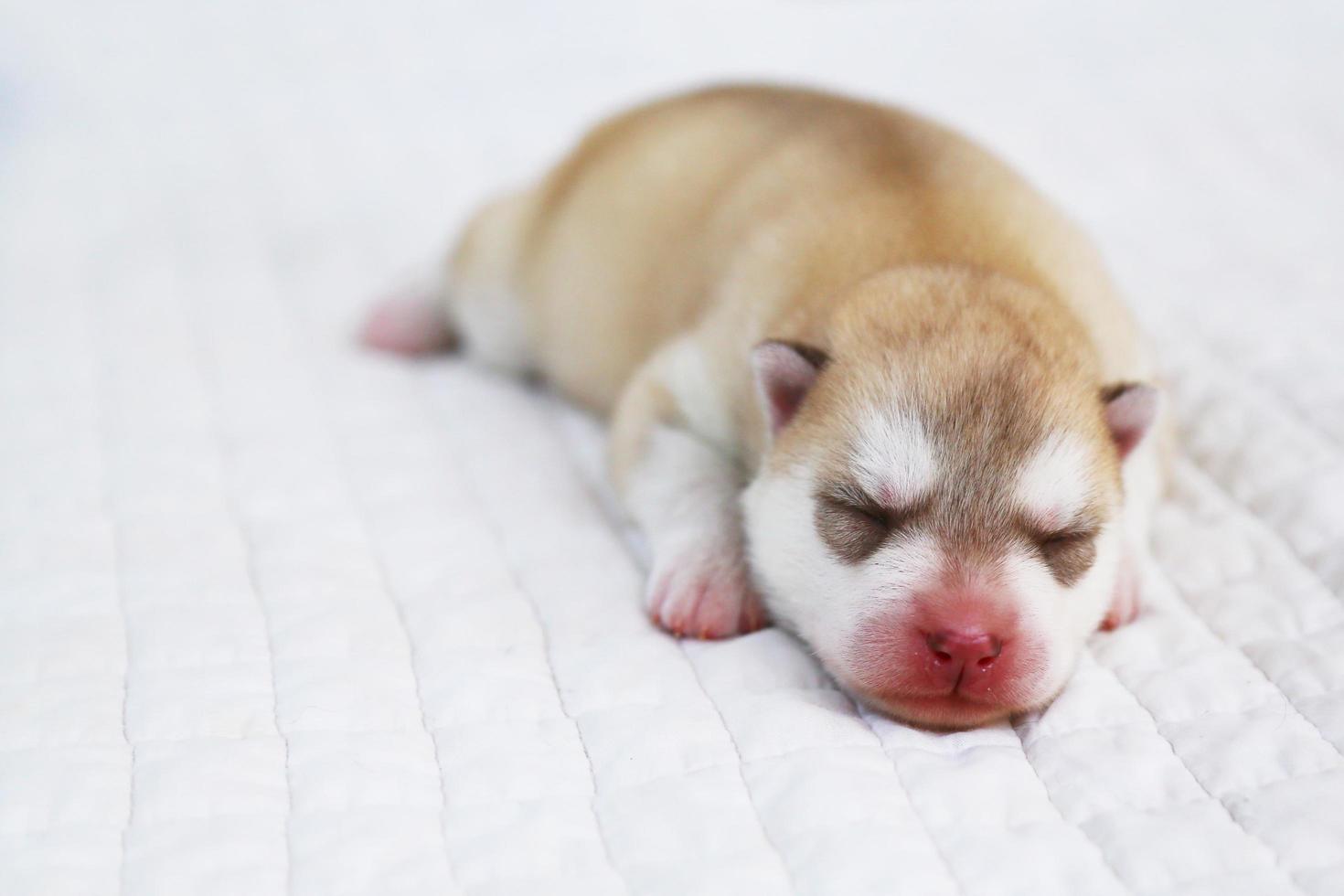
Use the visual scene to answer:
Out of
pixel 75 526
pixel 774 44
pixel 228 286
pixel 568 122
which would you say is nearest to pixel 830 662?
pixel 75 526

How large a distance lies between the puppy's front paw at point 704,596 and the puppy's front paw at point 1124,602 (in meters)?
0.58

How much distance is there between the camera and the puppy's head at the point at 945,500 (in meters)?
1.94

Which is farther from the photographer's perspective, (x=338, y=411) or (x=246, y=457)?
(x=338, y=411)

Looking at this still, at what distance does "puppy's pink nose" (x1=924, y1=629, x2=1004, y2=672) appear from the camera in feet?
6.18

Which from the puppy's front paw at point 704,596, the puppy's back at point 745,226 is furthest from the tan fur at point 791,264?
the puppy's front paw at point 704,596

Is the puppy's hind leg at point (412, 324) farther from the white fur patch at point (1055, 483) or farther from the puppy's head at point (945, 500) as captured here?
the white fur patch at point (1055, 483)

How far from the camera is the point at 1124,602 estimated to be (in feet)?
7.50

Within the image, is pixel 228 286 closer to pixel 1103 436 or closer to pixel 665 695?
pixel 665 695

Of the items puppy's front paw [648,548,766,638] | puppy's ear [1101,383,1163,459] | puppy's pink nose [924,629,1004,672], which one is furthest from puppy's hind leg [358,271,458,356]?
puppy's pink nose [924,629,1004,672]

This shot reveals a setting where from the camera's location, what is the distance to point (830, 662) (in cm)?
206

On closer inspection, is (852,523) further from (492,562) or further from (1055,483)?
(492,562)

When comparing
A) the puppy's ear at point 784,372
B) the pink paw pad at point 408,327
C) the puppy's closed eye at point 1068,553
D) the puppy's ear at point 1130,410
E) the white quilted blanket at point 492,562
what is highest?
the puppy's ear at point 1130,410

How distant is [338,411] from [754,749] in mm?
1674

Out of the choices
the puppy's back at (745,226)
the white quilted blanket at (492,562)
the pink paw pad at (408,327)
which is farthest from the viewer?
the pink paw pad at (408,327)
